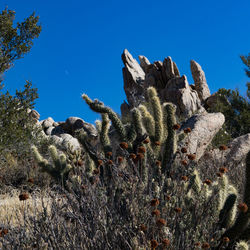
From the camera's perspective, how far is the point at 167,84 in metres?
27.0

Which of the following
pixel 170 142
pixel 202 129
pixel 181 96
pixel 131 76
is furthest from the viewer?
pixel 131 76

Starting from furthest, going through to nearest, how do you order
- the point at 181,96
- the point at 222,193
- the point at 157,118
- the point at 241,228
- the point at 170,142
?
the point at 181,96
the point at 157,118
the point at 170,142
the point at 222,193
the point at 241,228

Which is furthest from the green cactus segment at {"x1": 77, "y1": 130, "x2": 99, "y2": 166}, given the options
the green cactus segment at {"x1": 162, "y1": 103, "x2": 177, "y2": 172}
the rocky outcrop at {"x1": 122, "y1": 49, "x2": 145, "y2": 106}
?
the rocky outcrop at {"x1": 122, "y1": 49, "x2": 145, "y2": 106}

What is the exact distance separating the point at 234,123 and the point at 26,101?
12.2 metres

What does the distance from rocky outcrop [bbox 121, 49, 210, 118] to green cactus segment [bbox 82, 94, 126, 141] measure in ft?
44.3

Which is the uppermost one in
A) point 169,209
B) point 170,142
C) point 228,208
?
point 170,142

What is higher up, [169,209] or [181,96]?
[181,96]

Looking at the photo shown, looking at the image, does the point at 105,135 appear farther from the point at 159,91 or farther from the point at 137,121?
the point at 159,91

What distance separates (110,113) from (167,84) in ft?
70.4

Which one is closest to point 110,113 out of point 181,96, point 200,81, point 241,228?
point 241,228

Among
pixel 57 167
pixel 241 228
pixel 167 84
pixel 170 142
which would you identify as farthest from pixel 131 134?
pixel 167 84

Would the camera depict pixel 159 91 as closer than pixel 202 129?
No

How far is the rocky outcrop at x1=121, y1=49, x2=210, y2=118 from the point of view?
24578 millimetres

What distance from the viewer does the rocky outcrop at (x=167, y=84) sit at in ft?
80.6
